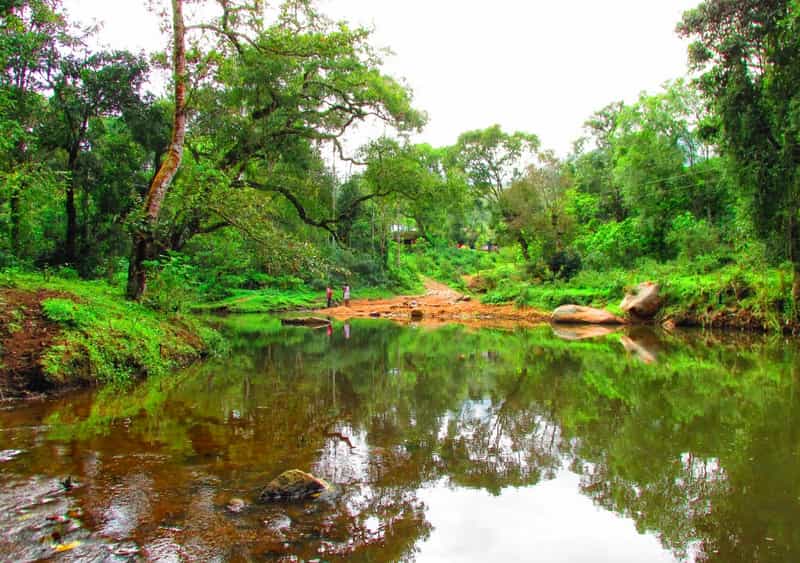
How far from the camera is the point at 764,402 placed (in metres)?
6.96

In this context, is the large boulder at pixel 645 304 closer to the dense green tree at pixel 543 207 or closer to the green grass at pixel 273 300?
the dense green tree at pixel 543 207

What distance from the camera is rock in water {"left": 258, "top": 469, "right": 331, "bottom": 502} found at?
367cm

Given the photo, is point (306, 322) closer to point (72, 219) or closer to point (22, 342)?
point (72, 219)

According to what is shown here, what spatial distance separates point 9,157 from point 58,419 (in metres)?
9.86

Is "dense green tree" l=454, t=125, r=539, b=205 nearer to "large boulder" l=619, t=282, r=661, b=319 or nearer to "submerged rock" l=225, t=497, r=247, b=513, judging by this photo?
"large boulder" l=619, t=282, r=661, b=319

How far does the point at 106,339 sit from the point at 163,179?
3.82 meters

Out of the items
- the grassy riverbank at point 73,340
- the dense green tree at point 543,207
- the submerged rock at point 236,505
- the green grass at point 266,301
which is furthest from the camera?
the dense green tree at point 543,207

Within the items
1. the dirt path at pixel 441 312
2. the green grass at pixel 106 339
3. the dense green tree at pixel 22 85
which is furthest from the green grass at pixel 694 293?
the dense green tree at pixel 22 85

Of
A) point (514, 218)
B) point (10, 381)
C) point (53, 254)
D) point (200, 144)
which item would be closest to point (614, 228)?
point (514, 218)

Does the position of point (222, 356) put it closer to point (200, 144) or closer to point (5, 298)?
point (5, 298)

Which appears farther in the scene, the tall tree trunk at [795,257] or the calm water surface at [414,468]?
the tall tree trunk at [795,257]

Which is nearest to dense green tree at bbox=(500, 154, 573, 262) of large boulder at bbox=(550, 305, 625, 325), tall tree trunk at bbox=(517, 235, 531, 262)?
tall tree trunk at bbox=(517, 235, 531, 262)

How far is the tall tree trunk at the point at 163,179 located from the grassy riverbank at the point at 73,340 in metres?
0.70

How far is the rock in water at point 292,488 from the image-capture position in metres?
3.67
